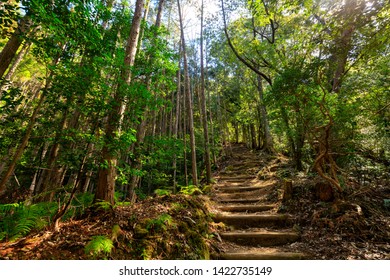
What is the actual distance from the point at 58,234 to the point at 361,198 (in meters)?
5.48

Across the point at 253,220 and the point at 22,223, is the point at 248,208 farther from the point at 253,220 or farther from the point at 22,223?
the point at 22,223

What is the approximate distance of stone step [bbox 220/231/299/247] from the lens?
373cm

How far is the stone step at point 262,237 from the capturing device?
3727 millimetres

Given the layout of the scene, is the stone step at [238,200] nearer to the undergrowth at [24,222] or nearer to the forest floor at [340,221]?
the forest floor at [340,221]

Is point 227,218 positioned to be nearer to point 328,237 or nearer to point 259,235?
point 259,235

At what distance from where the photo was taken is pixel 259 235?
151 inches

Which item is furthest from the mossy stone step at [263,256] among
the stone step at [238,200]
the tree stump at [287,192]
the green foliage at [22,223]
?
the green foliage at [22,223]

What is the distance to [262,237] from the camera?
3.81 meters

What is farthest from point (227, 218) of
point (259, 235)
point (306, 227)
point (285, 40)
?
point (285, 40)

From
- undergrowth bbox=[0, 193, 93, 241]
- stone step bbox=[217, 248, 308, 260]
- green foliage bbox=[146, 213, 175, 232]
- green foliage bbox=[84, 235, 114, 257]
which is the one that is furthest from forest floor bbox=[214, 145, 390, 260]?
undergrowth bbox=[0, 193, 93, 241]

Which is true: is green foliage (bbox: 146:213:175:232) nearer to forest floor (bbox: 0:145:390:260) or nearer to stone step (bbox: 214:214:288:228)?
forest floor (bbox: 0:145:390:260)

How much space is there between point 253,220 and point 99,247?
327 cm

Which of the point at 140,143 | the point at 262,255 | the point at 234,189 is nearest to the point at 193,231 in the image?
the point at 262,255

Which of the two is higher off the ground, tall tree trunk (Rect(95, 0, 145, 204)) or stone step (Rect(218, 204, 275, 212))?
tall tree trunk (Rect(95, 0, 145, 204))
